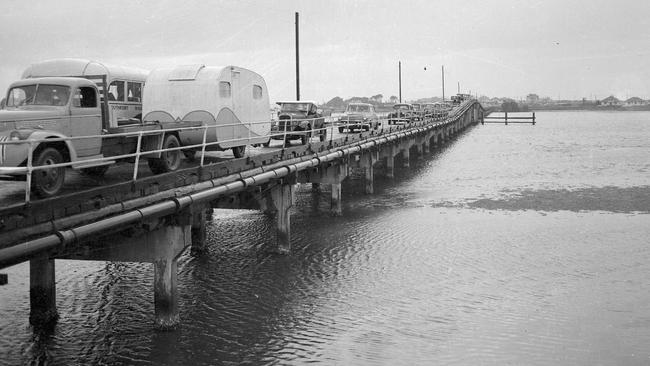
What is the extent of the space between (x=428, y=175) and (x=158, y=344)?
91.3ft

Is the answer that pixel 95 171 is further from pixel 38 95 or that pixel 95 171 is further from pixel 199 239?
pixel 199 239

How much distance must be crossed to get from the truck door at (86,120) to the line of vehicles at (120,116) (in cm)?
2

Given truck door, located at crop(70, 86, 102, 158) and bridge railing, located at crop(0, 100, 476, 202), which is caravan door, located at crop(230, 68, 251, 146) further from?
truck door, located at crop(70, 86, 102, 158)

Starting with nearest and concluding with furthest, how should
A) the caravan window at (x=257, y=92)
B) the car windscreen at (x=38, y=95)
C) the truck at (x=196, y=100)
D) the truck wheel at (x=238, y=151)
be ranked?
the car windscreen at (x=38, y=95) → the truck at (x=196, y=100) → the truck wheel at (x=238, y=151) → the caravan window at (x=257, y=92)

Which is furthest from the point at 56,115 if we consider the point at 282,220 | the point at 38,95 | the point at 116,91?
the point at 282,220

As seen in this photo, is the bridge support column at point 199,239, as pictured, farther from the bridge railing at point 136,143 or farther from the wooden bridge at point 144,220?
the bridge railing at point 136,143

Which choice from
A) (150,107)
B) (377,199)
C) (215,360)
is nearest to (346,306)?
(215,360)

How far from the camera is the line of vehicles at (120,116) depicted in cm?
1058

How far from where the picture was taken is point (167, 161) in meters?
14.4

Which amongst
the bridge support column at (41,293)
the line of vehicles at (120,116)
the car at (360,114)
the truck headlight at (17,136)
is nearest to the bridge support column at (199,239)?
the line of vehicles at (120,116)

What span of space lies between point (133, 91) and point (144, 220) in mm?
10593

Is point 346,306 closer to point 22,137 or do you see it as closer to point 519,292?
point 519,292

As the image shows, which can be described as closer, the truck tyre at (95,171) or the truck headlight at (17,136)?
the truck headlight at (17,136)

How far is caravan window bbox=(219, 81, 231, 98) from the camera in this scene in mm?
18141
